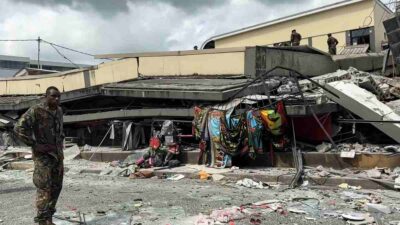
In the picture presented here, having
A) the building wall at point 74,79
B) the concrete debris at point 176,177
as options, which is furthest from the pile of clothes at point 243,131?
the building wall at point 74,79

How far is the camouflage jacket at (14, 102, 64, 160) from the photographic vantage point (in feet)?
20.0

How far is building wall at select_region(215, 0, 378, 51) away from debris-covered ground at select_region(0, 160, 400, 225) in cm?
1853

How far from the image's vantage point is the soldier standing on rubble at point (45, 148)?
6.10m

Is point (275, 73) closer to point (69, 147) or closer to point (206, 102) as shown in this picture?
point (206, 102)

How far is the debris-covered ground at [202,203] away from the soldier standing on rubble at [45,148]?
0.65 metres

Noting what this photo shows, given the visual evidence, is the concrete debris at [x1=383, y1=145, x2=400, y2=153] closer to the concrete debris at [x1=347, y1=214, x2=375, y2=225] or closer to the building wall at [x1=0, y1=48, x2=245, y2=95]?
the concrete debris at [x1=347, y1=214, x2=375, y2=225]

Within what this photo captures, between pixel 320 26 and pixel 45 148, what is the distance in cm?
2372

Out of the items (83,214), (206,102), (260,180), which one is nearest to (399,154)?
(260,180)

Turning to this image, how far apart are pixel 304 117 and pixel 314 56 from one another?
5012mm

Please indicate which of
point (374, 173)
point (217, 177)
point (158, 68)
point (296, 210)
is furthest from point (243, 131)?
point (158, 68)

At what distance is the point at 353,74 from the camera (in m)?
14.7

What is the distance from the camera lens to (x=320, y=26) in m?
27.5

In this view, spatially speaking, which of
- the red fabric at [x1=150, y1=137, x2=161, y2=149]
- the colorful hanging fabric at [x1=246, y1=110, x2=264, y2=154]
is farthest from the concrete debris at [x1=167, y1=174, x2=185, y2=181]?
the colorful hanging fabric at [x1=246, y1=110, x2=264, y2=154]

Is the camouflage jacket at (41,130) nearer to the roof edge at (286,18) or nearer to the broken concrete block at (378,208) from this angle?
the broken concrete block at (378,208)
